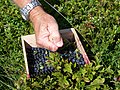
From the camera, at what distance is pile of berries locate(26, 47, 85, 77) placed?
3.09 m

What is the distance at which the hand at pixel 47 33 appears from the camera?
2.92 meters

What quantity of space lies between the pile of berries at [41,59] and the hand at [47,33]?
14 centimetres

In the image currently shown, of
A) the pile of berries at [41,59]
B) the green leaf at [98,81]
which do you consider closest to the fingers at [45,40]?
the pile of berries at [41,59]

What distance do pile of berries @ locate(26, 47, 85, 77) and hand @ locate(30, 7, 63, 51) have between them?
144 mm

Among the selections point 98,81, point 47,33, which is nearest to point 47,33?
point 47,33

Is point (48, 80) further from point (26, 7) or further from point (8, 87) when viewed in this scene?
point (26, 7)

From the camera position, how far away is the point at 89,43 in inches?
136

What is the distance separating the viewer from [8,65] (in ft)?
11.6

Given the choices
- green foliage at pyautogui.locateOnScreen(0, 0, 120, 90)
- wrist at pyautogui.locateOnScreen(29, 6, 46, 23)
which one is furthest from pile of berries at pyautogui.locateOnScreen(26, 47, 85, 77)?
wrist at pyautogui.locateOnScreen(29, 6, 46, 23)

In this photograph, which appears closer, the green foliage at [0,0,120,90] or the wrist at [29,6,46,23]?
the green foliage at [0,0,120,90]

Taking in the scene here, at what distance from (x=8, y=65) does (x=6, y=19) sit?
65cm

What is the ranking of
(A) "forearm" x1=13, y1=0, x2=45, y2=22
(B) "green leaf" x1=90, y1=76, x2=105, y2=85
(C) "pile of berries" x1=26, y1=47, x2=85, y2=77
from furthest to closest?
(A) "forearm" x1=13, y1=0, x2=45, y2=22
(C) "pile of berries" x1=26, y1=47, x2=85, y2=77
(B) "green leaf" x1=90, y1=76, x2=105, y2=85

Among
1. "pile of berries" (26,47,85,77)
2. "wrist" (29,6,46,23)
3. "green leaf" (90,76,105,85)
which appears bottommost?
"green leaf" (90,76,105,85)

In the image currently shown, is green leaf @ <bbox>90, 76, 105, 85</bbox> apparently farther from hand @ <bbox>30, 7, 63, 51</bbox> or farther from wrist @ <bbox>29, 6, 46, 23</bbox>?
wrist @ <bbox>29, 6, 46, 23</bbox>
